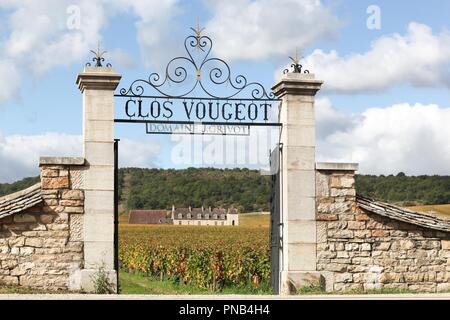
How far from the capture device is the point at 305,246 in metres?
13.4

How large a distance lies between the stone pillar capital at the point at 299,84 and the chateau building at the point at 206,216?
1335 inches

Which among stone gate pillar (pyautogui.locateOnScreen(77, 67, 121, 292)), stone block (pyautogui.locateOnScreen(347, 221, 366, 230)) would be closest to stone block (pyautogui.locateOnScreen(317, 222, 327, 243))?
stone block (pyautogui.locateOnScreen(347, 221, 366, 230))

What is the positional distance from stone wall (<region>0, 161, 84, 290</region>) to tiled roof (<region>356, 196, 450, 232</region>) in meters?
4.58

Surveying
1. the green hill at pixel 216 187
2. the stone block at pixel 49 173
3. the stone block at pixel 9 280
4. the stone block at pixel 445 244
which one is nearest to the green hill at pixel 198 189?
the green hill at pixel 216 187

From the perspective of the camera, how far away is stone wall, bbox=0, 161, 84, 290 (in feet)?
41.4

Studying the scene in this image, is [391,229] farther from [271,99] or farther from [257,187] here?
[257,187]

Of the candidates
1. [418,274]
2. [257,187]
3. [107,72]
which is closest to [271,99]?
[107,72]

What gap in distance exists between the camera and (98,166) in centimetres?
1292

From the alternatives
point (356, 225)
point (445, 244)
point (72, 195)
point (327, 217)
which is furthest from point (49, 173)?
point (445, 244)

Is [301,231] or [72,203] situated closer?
[72,203]

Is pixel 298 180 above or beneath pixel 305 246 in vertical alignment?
above

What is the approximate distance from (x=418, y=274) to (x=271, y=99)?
12.4 feet

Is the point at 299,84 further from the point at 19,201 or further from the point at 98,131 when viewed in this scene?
the point at 19,201

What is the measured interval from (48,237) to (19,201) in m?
0.70
